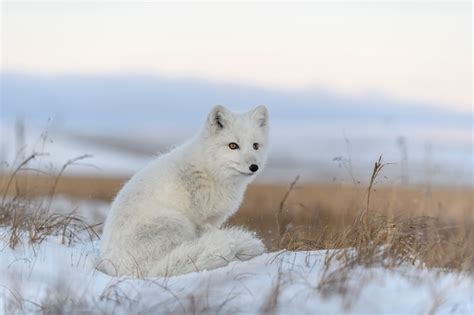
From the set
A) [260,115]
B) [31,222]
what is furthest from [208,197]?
[31,222]

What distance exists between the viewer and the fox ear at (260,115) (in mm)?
6309

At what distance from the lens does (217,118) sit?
6133mm

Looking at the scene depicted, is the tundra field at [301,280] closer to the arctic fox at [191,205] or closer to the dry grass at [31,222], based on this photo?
the dry grass at [31,222]

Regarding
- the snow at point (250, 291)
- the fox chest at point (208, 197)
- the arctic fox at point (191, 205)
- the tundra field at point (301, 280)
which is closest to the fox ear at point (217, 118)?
the arctic fox at point (191, 205)

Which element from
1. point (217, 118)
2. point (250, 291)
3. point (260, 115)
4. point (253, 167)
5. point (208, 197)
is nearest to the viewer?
point (250, 291)

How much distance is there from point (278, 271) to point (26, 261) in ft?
6.74

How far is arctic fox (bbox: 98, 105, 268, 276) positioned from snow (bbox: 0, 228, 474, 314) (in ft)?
0.89

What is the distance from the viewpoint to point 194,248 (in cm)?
505

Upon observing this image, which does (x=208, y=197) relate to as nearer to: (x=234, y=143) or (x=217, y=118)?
(x=234, y=143)

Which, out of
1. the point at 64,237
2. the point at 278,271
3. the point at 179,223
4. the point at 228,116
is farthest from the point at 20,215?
the point at 278,271

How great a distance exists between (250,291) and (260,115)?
8.09 feet

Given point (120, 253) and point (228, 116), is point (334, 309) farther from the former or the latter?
point (228, 116)

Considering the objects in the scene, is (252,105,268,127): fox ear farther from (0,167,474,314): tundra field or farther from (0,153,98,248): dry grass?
(0,153,98,248): dry grass

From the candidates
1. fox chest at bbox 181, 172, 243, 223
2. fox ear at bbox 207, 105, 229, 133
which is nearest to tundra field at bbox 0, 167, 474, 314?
fox chest at bbox 181, 172, 243, 223
